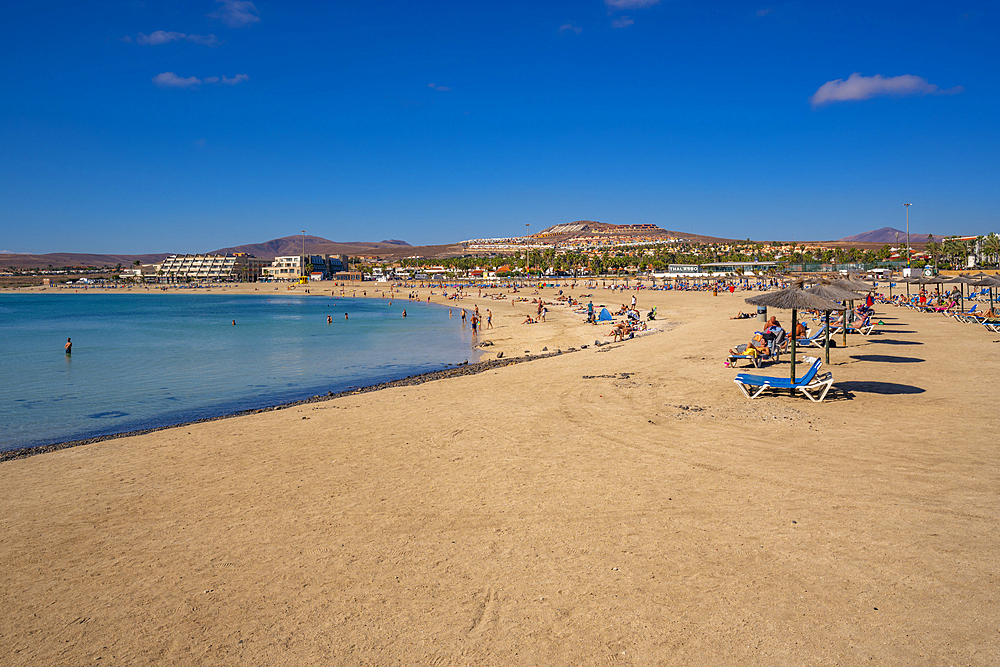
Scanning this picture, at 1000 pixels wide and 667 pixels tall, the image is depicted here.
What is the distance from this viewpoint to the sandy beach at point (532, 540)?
355cm

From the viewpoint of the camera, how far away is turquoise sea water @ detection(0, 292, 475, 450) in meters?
13.4

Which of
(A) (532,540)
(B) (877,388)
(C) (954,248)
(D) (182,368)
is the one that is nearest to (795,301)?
(B) (877,388)

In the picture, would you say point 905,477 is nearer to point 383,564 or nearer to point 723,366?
point 383,564

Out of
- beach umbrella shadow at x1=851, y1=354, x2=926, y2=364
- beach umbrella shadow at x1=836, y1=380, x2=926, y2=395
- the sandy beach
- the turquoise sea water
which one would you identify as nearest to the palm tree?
the turquoise sea water

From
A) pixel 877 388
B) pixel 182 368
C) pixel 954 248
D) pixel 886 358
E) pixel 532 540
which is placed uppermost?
pixel 954 248

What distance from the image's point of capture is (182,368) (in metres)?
21.1

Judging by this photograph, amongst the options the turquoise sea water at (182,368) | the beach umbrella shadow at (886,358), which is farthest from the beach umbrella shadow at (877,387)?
the turquoise sea water at (182,368)

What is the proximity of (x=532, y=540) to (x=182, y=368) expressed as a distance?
20203 mm

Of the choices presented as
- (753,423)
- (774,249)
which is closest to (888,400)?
(753,423)

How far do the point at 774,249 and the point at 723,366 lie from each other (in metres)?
150

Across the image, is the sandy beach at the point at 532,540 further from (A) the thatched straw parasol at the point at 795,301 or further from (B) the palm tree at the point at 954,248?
(B) the palm tree at the point at 954,248

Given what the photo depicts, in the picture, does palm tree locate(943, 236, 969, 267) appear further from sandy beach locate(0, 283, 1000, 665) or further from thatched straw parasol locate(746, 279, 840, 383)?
thatched straw parasol locate(746, 279, 840, 383)

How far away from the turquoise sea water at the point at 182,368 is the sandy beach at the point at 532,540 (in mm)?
4784

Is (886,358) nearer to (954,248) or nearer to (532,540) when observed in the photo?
(532,540)
